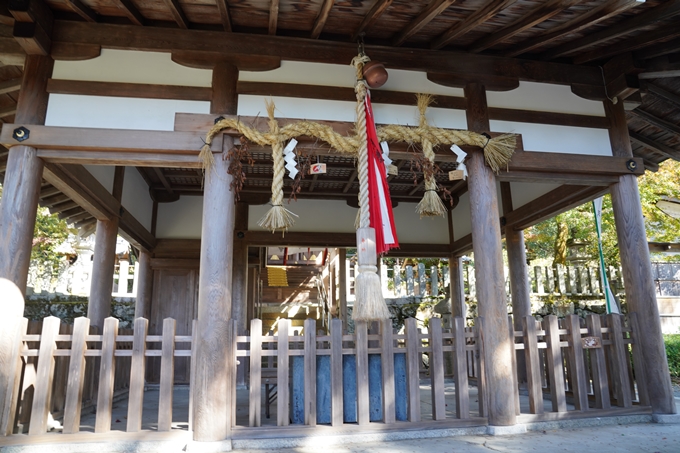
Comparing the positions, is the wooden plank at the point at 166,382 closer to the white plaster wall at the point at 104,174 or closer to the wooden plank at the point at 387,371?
the wooden plank at the point at 387,371

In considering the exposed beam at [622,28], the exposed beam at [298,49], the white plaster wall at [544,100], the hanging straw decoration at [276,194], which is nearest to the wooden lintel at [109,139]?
the hanging straw decoration at [276,194]

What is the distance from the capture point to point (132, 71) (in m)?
3.93

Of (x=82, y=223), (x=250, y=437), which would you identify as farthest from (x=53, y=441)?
(x=82, y=223)

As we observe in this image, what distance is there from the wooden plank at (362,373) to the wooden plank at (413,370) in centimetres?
35

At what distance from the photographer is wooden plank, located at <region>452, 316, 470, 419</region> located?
3.72m

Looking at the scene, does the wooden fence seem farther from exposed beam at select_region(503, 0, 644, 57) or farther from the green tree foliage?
the green tree foliage

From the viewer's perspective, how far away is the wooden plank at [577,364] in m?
3.97

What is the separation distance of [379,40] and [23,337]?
3.79 metres

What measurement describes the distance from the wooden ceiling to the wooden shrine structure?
0.06 feet

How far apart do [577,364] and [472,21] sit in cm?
305

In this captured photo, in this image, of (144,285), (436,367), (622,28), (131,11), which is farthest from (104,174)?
(622,28)

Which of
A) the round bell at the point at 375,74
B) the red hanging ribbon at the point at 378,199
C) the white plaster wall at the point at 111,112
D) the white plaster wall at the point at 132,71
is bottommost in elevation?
the red hanging ribbon at the point at 378,199

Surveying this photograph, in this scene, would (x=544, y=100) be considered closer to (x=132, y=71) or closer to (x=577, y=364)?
(x=577, y=364)

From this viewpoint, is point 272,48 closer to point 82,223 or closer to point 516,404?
point 516,404
